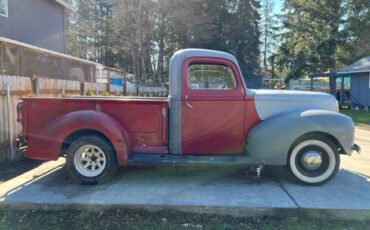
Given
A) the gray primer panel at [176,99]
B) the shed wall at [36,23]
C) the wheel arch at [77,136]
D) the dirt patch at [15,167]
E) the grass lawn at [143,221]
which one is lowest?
the grass lawn at [143,221]

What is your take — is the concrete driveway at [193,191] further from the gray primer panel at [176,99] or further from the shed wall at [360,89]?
the shed wall at [360,89]

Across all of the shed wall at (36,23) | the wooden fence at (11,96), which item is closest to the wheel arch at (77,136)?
the wooden fence at (11,96)

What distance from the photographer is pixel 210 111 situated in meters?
5.56

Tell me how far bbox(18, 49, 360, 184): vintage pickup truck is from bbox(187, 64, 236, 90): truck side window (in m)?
0.02

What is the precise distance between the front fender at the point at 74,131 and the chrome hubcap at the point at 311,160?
2736 millimetres

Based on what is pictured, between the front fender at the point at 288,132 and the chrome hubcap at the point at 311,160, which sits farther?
the chrome hubcap at the point at 311,160

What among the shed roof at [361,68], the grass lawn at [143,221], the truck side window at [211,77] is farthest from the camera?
the shed roof at [361,68]

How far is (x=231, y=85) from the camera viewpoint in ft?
18.6

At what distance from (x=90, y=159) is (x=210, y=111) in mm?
2012

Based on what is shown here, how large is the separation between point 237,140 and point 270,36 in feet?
199

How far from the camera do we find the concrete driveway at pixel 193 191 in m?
4.55

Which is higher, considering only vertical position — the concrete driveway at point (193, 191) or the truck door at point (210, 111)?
the truck door at point (210, 111)

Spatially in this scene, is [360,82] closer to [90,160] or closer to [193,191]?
[193,191]

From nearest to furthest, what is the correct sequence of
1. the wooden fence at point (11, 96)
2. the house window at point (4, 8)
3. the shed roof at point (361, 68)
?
the wooden fence at point (11, 96)
the house window at point (4, 8)
the shed roof at point (361, 68)
